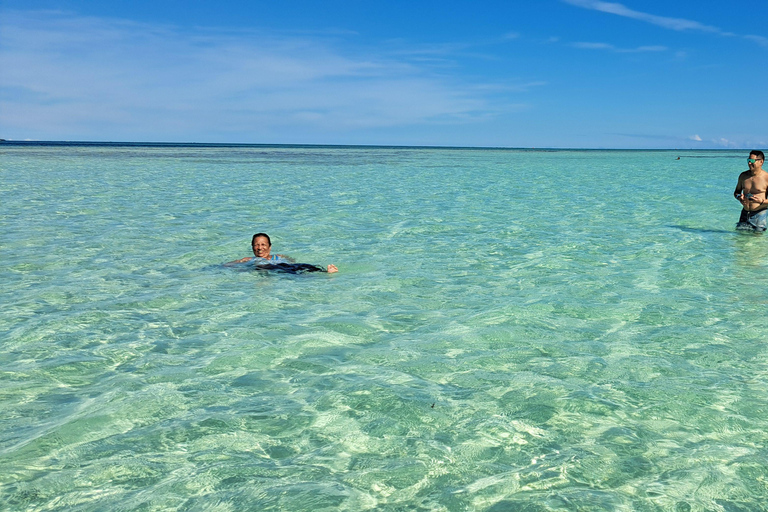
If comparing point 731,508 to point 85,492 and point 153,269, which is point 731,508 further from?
point 153,269

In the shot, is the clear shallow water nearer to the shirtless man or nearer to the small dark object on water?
the small dark object on water

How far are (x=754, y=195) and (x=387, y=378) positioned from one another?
1300cm

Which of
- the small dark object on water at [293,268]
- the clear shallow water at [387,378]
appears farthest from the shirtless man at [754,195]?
the small dark object on water at [293,268]

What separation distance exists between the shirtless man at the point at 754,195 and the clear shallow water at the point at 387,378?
2.24 meters

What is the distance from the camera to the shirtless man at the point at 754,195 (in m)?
15.1

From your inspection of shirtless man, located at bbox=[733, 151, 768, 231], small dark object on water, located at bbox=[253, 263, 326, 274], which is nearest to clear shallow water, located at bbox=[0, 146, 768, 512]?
small dark object on water, located at bbox=[253, 263, 326, 274]

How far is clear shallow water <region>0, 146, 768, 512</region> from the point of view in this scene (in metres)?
4.25

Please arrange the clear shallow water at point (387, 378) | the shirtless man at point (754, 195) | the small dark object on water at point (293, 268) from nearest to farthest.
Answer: the clear shallow water at point (387, 378) < the small dark object on water at point (293, 268) < the shirtless man at point (754, 195)

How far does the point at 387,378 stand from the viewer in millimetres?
6152

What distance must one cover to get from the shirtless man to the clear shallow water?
2240mm

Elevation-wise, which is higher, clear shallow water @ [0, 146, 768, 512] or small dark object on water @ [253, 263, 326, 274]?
small dark object on water @ [253, 263, 326, 274]

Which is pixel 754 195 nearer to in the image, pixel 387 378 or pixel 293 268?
pixel 293 268

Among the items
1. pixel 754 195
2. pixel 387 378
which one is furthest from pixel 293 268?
pixel 754 195

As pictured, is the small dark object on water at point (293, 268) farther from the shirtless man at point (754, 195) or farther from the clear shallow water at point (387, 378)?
the shirtless man at point (754, 195)
